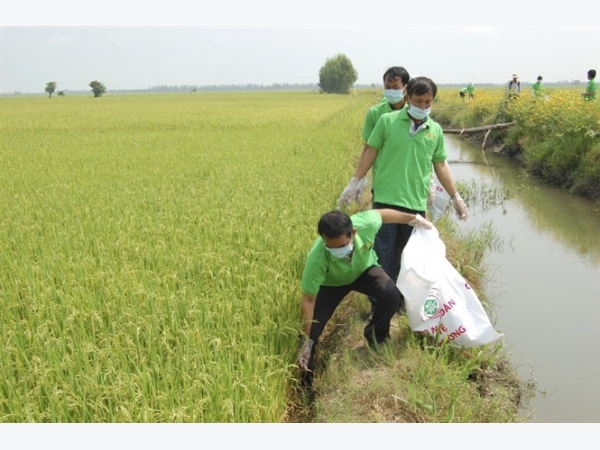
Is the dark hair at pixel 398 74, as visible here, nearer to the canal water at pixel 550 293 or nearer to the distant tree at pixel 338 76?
the canal water at pixel 550 293

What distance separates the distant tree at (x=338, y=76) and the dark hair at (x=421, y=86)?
2873 inches

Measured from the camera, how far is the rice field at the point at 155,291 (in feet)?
7.29

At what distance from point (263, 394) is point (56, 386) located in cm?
92

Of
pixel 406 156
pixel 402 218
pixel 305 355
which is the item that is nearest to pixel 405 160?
pixel 406 156

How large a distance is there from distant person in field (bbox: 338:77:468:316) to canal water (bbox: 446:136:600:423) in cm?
123

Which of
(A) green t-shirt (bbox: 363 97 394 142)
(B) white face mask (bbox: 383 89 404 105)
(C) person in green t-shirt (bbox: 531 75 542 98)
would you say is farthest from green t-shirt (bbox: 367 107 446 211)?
(C) person in green t-shirt (bbox: 531 75 542 98)

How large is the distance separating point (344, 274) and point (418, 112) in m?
1.15

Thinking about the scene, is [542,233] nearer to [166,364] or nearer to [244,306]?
[244,306]

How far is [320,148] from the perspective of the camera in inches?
347

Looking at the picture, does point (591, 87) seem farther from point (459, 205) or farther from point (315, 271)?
point (315, 271)

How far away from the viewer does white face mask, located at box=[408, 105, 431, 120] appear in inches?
124

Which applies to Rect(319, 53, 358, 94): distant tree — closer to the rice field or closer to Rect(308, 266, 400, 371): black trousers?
the rice field

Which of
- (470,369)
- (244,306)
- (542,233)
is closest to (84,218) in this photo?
(244,306)

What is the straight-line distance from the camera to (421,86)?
10.2 feet
